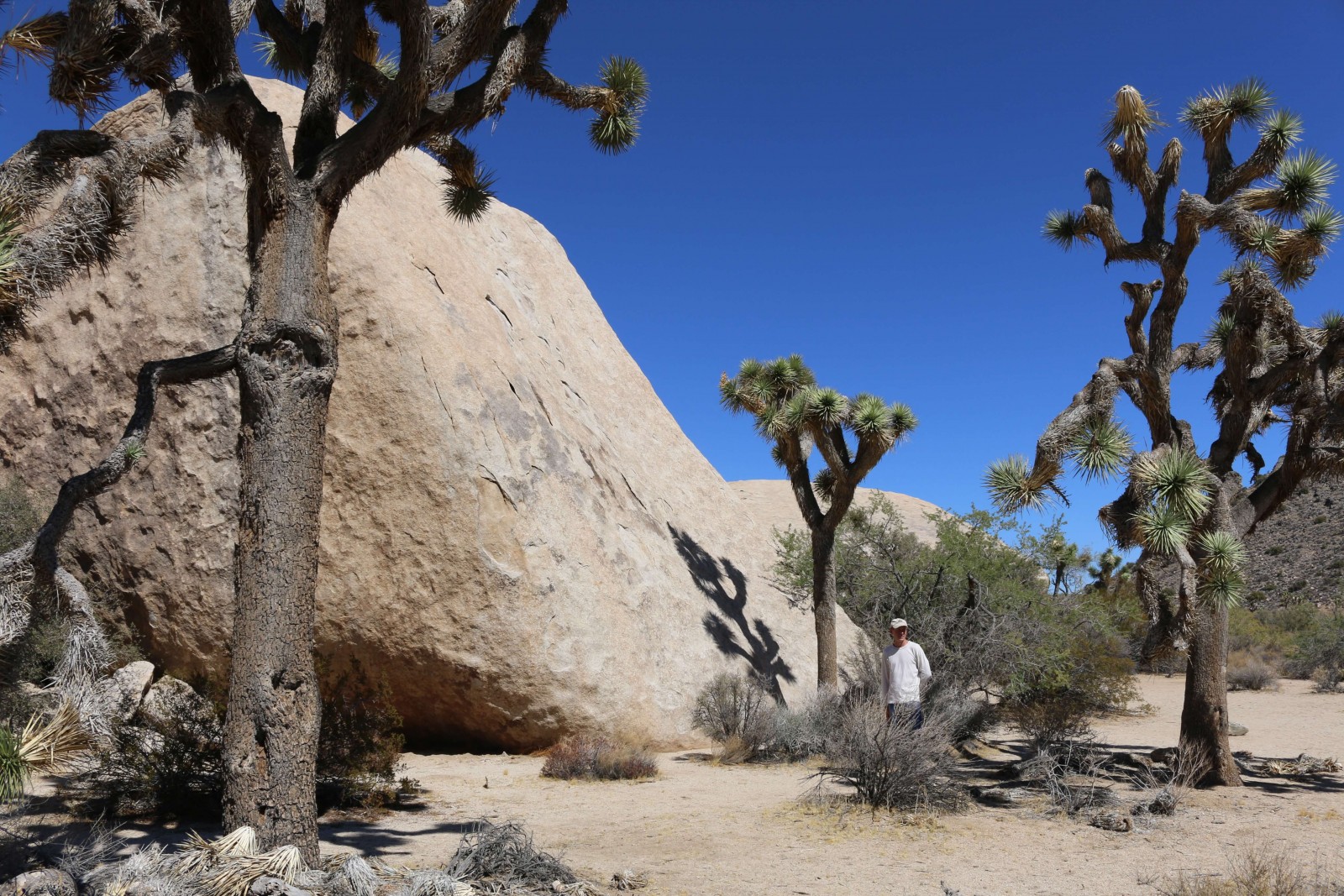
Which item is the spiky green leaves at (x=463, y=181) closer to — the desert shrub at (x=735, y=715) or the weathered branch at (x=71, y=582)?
the weathered branch at (x=71, y=582)

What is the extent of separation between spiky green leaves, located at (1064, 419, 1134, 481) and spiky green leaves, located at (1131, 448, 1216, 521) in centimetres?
19

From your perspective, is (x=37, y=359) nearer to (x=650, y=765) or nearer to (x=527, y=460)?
(x=527, y=460)

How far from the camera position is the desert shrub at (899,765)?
8.37 meters

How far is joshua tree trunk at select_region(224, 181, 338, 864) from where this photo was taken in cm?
527

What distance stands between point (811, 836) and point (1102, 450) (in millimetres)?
5042

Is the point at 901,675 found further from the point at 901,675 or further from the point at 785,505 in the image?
the point at 785,505

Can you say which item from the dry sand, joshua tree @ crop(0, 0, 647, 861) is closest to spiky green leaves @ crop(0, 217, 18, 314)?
joshua tree @ crop(0, 0, 647, 861)

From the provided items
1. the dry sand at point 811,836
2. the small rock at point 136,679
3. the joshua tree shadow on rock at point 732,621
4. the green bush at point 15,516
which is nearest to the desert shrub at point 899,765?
the dry sand at point 811,836

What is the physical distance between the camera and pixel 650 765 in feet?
34.9

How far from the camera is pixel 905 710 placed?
9242 mm

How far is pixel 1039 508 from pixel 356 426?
8.37 m

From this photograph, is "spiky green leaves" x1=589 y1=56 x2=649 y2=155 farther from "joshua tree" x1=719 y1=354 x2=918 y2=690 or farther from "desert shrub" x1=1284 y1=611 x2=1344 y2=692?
"desert shrub" x1=1284 y1=611 x2=1344 y2=692

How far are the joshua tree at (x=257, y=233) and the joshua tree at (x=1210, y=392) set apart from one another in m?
7.30

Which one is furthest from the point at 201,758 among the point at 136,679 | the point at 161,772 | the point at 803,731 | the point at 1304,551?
the point at 1304,551
